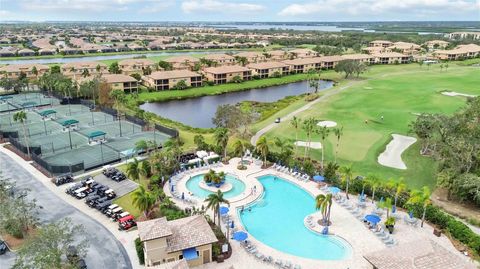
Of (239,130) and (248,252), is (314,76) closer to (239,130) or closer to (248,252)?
(239,130)

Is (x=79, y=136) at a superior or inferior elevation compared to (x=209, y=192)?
superior

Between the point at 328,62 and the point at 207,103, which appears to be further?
the point at 328,62

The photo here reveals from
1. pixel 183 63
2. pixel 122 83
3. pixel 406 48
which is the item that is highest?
pixel 406 48

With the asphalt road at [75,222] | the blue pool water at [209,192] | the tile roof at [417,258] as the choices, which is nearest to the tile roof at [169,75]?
the asphalt road at [75,222]

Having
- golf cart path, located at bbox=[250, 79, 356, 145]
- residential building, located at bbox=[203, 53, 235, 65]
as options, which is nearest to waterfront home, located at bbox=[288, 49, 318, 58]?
residential building, located at bbox=[203, 53, 235, 65]

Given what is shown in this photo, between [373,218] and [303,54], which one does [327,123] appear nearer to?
[373,218]

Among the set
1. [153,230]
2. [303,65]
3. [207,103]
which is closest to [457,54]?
[303,65]

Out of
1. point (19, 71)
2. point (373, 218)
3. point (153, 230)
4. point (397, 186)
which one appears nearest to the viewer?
point (153, 230)
